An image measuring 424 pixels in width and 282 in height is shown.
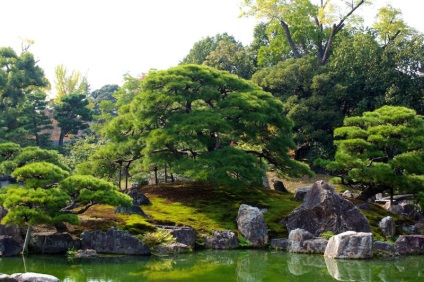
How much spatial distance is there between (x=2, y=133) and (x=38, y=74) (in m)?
6.87

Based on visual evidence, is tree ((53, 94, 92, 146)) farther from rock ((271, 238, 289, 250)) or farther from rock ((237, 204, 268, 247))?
rock ((271, 238, 289, 250))

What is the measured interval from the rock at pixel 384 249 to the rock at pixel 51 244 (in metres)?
8.68

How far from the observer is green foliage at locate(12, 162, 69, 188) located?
1556cm

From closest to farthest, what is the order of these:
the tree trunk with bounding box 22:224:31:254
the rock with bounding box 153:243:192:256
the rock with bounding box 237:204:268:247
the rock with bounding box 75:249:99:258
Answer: the rock with bounding box 75:249:99:258 → the tree trunk with bounding box 22:224:31:254 → the rock with bounding box 153:243:192:256 → the rock with bounding box 237:204:268:247

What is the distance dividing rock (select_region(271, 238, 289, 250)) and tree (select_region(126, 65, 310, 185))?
288 centimetres

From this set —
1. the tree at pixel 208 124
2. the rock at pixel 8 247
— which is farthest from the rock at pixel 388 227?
the rock at pixel 8 247

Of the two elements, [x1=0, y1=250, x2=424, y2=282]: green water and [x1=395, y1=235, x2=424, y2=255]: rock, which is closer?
[x1=0, y1=250, x2=424, y2=282]: green water

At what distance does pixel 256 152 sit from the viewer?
2366cm

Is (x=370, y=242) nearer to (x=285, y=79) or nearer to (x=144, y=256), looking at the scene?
(x=144, y=256)

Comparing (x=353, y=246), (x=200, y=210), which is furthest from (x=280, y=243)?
(x=200, y=210)

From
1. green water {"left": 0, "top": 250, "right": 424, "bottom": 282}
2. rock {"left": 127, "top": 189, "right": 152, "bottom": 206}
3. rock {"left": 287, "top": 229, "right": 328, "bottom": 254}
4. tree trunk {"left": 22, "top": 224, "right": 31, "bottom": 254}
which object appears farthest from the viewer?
rock {"left": 127, "top": 189, "right": 152, "bottom": 206}

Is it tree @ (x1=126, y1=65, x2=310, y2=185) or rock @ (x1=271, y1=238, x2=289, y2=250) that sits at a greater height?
tree @ (x1=126, y1=65, x2=310, y2=185)

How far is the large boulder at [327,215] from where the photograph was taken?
57.9 feet

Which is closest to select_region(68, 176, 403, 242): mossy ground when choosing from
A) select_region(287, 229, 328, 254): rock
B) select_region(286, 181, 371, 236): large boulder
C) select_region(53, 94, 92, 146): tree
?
select_region(286, 181, 371, 236): large boulder
